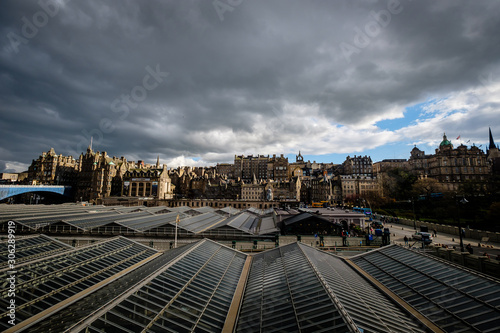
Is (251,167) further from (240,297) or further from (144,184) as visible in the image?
(240,297)

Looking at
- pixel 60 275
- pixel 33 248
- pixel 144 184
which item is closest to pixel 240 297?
pixel 60 275

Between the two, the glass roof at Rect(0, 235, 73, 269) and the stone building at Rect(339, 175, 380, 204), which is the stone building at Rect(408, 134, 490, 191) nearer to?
the stone building at Rect(339, 175, 380, 204)

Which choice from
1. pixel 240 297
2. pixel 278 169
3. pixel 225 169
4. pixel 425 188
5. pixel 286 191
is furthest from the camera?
pixel 225 169

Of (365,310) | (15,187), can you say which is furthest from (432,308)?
(15,187)

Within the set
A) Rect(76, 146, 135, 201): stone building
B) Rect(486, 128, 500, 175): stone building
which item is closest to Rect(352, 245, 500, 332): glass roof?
Rect(486, 128, 500, 175): stone building

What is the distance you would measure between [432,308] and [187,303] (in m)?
10.8

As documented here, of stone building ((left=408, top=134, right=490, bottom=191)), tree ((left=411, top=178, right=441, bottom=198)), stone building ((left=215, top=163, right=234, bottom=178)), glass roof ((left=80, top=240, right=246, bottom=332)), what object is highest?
stone building ((left=215, top=163, right=234, bottom=178))

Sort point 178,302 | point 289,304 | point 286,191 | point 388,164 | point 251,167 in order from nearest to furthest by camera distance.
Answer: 1. point 178,302
2. point 289,304
3. point 286,191
4. point 388,164
5. point 251,167

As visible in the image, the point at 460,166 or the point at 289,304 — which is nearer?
the point at 289,304

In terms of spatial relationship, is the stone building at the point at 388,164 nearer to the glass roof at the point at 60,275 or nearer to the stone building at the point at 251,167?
the stone building at the point at 251,167

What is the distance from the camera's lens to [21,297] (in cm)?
809

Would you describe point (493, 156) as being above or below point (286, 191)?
above

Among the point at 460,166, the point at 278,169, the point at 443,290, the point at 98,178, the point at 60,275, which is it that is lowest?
the point at 443,290

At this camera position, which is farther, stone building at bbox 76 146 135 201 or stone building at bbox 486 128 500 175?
stone building at bbox 76 146 135 201
